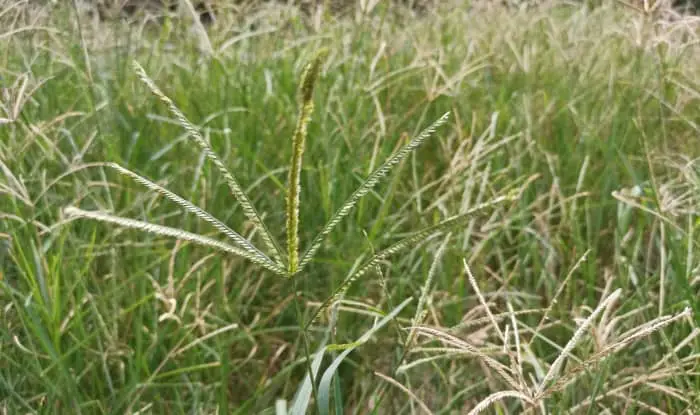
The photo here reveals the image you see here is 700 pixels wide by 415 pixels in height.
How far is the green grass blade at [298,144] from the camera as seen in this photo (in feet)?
1.16

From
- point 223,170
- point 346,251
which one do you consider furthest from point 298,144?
point 346,251

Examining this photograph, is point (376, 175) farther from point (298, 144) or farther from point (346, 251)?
point (346, 251)

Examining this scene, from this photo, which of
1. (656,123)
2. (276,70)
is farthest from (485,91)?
(276,70)

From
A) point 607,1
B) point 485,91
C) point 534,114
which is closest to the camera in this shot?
point 534,114

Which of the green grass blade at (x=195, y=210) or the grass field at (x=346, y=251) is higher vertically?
the green grass blade at (x=195, y=210)

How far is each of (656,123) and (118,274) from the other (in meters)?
1.23

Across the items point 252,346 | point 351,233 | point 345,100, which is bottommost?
point 252,346

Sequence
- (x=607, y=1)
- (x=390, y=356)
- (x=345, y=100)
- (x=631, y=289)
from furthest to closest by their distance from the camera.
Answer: (x=607, y=1)
(x=345, y=100)
(x=631, y=289)
(x=390, y=356)

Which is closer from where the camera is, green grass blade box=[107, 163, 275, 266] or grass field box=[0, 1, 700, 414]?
green grass blade box=[107, 163, 275, 266]

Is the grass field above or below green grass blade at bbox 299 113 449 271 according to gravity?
below

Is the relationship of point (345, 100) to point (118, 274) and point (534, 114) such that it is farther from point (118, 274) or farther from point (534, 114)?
point (118, 274)

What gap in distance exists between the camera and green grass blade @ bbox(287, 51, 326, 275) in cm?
35

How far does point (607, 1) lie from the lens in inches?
102

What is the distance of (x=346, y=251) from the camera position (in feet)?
4.08
